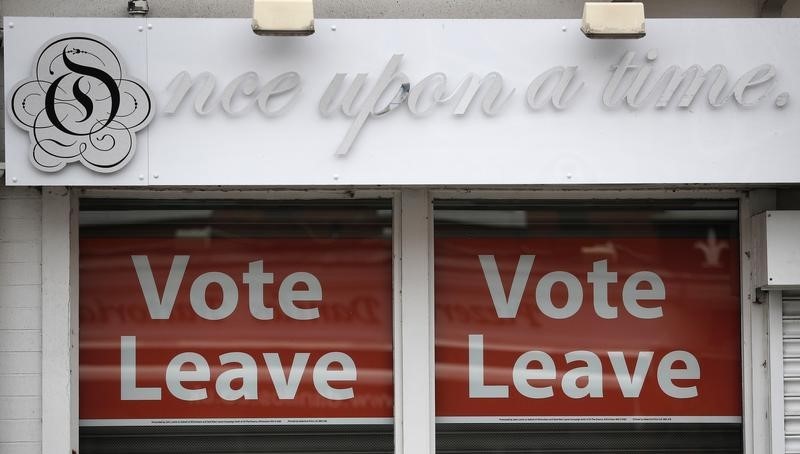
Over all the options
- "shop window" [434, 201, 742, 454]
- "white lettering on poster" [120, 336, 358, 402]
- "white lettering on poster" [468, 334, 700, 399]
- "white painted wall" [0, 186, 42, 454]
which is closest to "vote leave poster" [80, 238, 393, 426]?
"white lettering on poster" [120, 336, 358, 402]

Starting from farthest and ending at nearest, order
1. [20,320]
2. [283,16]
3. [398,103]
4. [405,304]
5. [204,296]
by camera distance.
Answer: [204,296]
[405,304]
[20,320]
[398,103]
[283,16]

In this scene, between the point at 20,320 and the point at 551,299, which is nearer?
the point at 20,320

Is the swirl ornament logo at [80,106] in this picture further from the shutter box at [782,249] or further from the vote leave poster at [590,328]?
the shutter box at [782,249]

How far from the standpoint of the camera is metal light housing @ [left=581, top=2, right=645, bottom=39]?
471cm

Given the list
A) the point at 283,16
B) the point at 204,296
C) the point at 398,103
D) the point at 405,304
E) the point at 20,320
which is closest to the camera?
the point at 283,16

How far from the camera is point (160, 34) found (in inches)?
187

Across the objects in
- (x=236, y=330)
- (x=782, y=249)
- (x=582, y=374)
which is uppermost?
(x=782, y=249)

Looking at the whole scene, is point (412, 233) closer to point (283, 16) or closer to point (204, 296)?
point (204, 296)

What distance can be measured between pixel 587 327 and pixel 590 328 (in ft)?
0.06

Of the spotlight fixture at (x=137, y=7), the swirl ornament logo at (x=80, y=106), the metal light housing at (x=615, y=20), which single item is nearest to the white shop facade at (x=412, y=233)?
the swirl ornament logo at (x=80, y=106)

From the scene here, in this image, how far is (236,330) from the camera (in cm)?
527

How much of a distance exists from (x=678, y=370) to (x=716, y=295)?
1.60ft

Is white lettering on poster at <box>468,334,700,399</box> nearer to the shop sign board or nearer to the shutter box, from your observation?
the shutter box

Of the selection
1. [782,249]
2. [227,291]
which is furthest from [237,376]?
[782,249]
